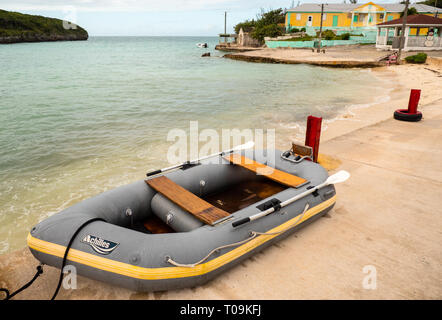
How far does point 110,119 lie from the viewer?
14.0 metres

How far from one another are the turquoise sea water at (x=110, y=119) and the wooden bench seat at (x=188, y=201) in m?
2.89

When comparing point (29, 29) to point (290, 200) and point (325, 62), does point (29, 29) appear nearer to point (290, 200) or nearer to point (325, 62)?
point (325, 62)

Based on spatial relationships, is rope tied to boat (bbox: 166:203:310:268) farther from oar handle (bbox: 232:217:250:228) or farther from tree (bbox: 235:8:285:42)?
tree (bbox: 235:8:285:42)

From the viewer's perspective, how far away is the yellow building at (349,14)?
48.9m

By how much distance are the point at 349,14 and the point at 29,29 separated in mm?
117199

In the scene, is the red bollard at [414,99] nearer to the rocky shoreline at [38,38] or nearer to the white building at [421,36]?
the white building at [421,36]

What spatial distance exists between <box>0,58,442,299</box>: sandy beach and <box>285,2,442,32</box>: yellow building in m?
52.0

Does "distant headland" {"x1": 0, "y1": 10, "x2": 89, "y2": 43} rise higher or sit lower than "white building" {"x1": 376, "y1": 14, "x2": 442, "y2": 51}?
higher

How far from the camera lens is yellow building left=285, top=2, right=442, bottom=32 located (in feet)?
160

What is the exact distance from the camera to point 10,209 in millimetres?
6363

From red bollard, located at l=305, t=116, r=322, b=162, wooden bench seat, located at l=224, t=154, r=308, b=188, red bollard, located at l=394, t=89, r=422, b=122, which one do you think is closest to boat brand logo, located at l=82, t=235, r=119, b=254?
wooden bench seat, located at l=224, t=154, r=308, b=188
